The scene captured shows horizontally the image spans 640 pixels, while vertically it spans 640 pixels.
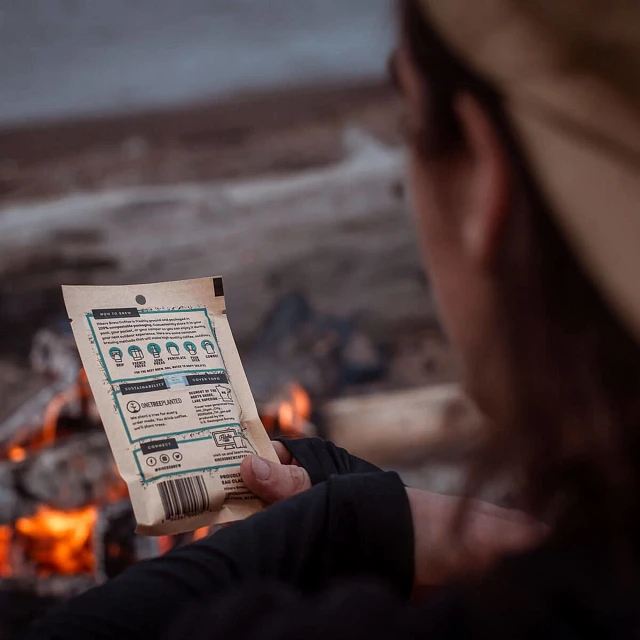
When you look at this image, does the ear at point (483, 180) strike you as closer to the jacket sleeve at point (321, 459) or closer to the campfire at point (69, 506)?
the jacket sleeve at point (321, 459)

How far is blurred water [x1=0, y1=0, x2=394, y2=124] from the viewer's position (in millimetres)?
2357

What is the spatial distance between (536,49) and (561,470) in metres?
0.24

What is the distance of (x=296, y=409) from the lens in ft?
7.58

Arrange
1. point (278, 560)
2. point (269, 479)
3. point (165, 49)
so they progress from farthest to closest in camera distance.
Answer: point (165, 49) < point (269, 479) < point (278, 560)

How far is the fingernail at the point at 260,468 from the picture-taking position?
762 millimetres

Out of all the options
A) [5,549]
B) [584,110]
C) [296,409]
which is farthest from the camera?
[296,409]

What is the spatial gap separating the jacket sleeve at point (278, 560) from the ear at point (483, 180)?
1.03ft

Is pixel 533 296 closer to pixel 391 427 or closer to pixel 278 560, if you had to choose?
pixel 278 560

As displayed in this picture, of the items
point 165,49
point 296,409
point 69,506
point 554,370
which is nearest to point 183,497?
point 554,370

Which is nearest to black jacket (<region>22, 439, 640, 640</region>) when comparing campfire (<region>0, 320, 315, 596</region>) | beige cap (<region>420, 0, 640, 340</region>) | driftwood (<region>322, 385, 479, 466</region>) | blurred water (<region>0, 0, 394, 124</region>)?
beige cap (<region>420, 0, 640, 340</region>)

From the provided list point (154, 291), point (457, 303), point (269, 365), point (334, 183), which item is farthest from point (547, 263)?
point (334, 183)

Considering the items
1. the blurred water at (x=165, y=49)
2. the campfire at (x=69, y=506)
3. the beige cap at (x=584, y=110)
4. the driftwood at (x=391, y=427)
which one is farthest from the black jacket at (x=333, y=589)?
the blurred water at (x=165, y=49)

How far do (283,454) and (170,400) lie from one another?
159 mm

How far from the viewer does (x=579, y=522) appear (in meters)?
0.45
